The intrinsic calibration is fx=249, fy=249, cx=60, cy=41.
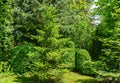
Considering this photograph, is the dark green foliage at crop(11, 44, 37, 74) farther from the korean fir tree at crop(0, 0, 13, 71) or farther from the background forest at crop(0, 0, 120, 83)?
the korean fir tree at crop(0, 0, 13, 71)

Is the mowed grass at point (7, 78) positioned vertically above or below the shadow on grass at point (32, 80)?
above

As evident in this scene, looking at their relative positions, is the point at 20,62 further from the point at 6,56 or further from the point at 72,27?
the point at 72,27

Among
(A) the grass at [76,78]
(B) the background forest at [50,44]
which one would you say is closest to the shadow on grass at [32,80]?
(B) the background forest at [50,44]

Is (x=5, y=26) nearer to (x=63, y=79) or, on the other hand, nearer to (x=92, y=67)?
(x=63, y=79)

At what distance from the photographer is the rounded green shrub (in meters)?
20.2

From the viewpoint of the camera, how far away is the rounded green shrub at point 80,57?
66.4ft

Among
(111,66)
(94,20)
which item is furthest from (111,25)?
(94,20)

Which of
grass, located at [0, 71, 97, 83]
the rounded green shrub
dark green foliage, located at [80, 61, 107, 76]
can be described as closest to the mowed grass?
grass, located at [0, 71, 97, 83]

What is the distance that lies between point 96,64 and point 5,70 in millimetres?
6485

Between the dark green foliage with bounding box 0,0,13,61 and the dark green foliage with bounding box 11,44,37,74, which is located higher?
the dark green foliage with bounding box 0,0,13,61

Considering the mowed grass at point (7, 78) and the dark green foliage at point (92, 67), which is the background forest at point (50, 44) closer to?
the dark green foliage at point (92, 67)

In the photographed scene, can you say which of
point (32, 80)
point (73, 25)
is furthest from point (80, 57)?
point (32, 80)

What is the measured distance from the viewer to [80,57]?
66.8ft

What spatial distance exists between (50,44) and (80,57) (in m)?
4.71
